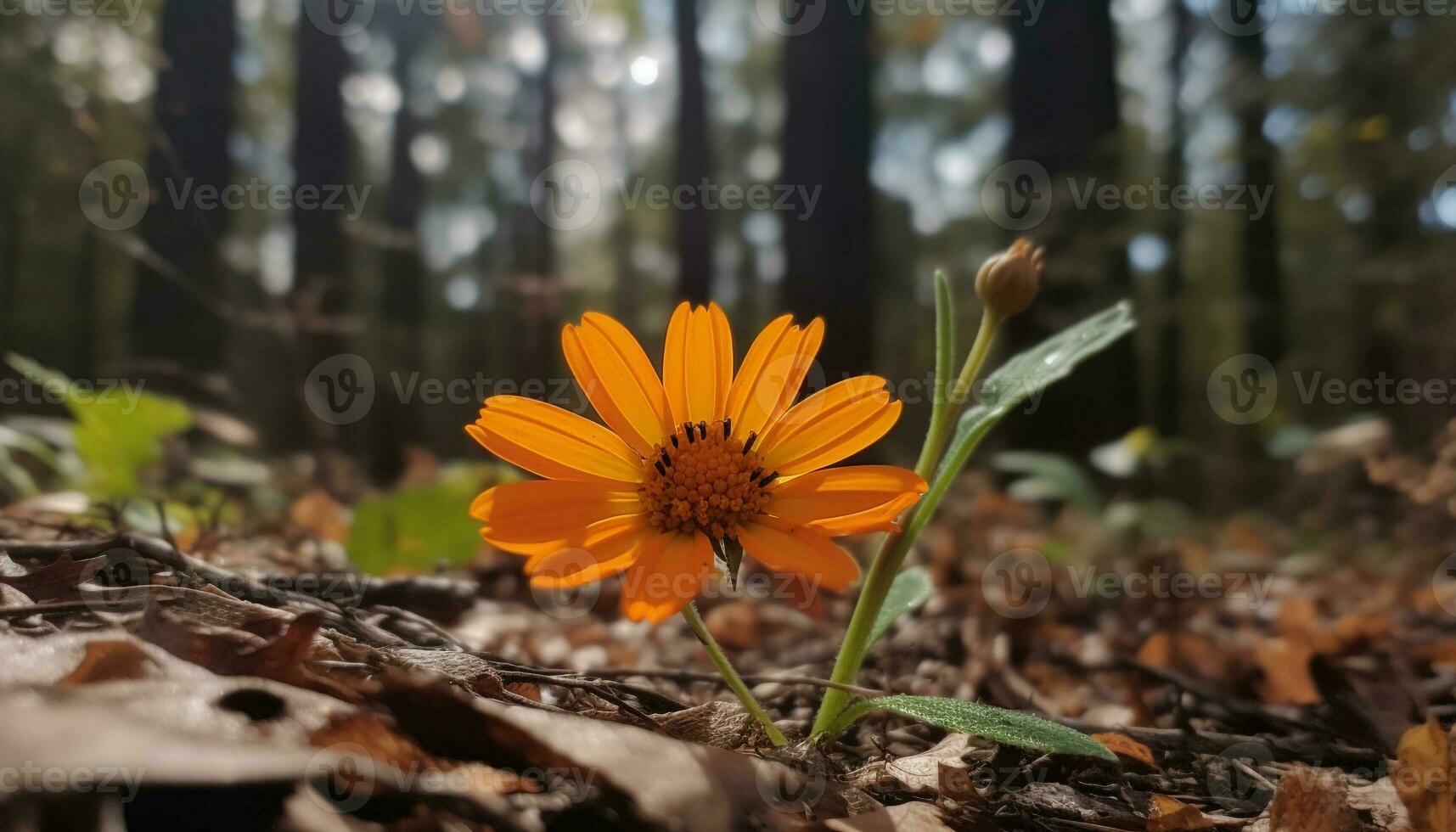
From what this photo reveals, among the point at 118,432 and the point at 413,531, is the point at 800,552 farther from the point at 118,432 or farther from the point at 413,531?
the point at 118,432

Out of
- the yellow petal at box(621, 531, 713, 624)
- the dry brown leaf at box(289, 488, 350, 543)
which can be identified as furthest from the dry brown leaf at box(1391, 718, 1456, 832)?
the dry brown leaf at box(289, 488, 350, 543)

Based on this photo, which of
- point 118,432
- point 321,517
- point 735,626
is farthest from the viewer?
point 321,517

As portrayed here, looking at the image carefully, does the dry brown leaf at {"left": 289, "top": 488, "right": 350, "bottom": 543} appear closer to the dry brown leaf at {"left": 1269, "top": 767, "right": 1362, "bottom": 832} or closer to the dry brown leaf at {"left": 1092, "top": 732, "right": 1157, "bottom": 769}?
the dry brown leaf at {"left": 1092, "top": 732, "right": 1157, "bottom": 769}

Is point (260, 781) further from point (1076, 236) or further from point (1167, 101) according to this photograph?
point (1167, 101)

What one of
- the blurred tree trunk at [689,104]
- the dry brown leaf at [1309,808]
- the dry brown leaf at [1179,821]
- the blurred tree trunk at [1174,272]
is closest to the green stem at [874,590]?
the dry brown leaf at [1179,821]

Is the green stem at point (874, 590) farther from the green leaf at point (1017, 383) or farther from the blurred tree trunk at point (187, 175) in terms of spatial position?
the blurred tree trunk at point (187, 175)

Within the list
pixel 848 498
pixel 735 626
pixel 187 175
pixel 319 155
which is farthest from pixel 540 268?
pixel 848 498
